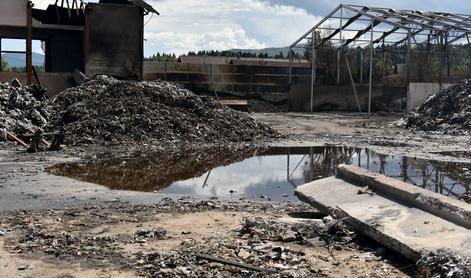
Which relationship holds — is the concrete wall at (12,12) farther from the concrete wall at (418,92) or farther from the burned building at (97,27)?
the concrete wall at (418,92)

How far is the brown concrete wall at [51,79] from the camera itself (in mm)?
24856

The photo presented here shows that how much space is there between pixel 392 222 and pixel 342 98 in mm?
27326

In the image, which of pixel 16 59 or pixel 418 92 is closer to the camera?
pixel 418 92

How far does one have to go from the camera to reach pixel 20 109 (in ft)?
57.5

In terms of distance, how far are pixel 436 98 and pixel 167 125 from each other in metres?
13.1

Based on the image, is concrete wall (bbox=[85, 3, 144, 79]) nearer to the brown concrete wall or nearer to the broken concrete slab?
the brown concrete wall

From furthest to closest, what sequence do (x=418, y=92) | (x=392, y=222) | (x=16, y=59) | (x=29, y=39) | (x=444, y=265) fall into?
1. (x=16, y=59)
2. (x=418, y=92)
3. (x=29, y=39)
4. (x=392, y=222)
5. (x=444, y=265)

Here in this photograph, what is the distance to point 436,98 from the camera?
79.2 ft

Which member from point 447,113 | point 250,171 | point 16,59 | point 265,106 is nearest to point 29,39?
point 16,59

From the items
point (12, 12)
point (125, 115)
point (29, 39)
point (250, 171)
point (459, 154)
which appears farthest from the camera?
point (12, 12)

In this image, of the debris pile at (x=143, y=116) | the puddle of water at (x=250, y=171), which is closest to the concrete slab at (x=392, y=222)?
the puddle of water at (x=250, y=171)

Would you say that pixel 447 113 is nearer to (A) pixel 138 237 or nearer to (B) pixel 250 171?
(B) pixel 250 171

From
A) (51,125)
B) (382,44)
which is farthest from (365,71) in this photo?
(51,125)

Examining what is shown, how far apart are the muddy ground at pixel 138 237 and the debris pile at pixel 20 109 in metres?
4.91
